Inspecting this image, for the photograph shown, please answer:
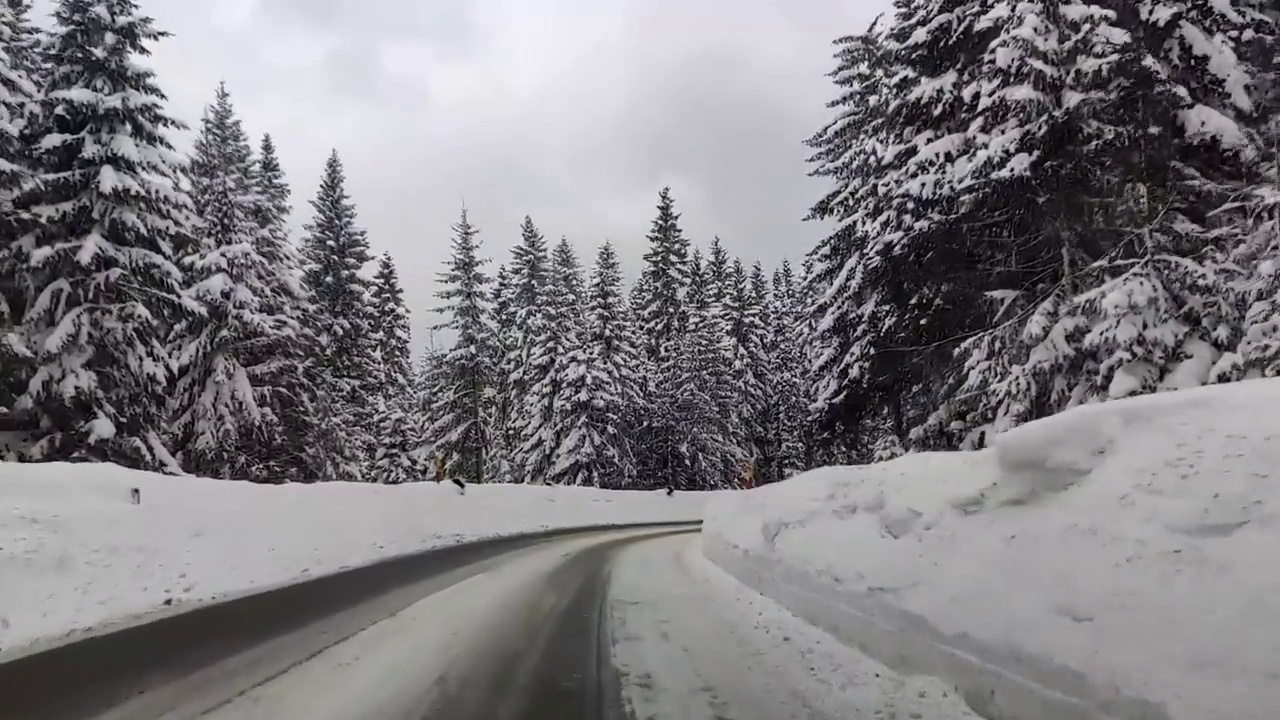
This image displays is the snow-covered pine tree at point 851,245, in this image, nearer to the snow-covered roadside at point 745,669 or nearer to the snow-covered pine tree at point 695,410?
the snow-covered roadside at point 745,669

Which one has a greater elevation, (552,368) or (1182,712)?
(552,368)

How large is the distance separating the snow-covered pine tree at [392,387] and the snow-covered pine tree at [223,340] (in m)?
8.85

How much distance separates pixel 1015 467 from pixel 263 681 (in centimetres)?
627

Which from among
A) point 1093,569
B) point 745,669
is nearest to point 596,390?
point 745,669

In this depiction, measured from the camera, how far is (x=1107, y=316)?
1102cm

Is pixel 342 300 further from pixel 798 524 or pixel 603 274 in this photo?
pixel 798 524

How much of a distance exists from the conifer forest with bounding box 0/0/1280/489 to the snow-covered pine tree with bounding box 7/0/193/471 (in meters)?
0.06

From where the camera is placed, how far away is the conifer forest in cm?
1181

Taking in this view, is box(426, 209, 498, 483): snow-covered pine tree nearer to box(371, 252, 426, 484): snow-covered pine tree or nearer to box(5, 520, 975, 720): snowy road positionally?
box(371, 252, 426, 484): snow-covered pine tree

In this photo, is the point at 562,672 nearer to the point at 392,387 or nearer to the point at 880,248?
the point at 880,248

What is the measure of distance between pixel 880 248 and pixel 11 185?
18.5 m

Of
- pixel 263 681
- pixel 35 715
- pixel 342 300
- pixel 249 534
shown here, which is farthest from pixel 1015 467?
pixel 342 300

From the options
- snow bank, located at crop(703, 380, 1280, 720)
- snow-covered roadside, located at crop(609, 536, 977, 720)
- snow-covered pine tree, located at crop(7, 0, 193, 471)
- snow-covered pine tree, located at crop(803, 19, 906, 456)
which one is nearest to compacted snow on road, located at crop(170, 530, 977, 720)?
snow-covered roadside, located at crop(609, 536, 977, 720)

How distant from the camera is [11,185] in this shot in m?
17.5
